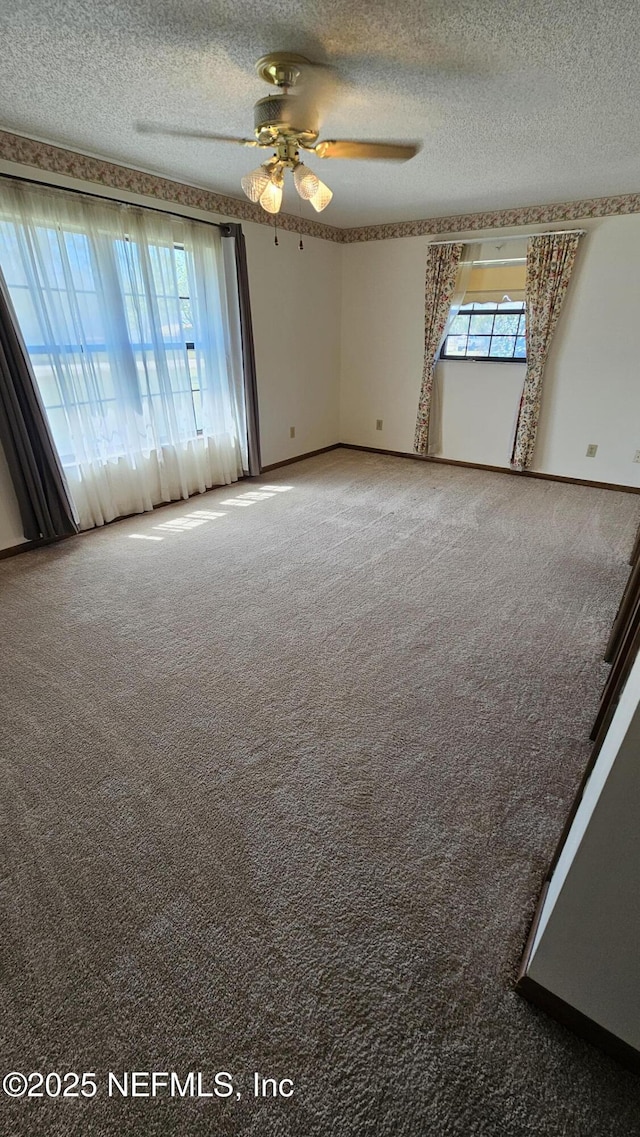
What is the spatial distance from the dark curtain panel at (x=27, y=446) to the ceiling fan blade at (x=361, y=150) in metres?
1.90

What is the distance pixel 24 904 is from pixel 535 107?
3618 mm

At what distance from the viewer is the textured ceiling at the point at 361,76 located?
1.59 m

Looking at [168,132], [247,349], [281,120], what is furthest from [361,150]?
[247,349]

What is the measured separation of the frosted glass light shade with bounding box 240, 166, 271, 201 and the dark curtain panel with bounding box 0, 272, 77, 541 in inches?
61.4

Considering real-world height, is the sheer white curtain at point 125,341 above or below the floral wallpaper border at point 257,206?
below

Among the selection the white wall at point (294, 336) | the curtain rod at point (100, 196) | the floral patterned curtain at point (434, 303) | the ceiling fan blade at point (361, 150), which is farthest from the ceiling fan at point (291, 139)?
the floral patterned curtain at point (434, 303)

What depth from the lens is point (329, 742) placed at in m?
1.79

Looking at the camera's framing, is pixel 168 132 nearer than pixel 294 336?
Yes

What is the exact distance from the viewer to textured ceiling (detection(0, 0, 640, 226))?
62.5 inches

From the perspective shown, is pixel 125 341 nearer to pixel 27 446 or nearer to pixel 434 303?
pixel 27 446

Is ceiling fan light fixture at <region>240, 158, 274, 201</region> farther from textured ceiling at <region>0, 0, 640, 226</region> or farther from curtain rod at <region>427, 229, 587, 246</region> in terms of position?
curtain rod at <region>427, 229, 587, 246</region>

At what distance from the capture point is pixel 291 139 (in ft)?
6.88

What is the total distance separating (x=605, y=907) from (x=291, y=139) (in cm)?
287

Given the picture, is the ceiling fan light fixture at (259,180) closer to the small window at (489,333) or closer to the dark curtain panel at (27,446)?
the dark curtain panel at (27,446)
